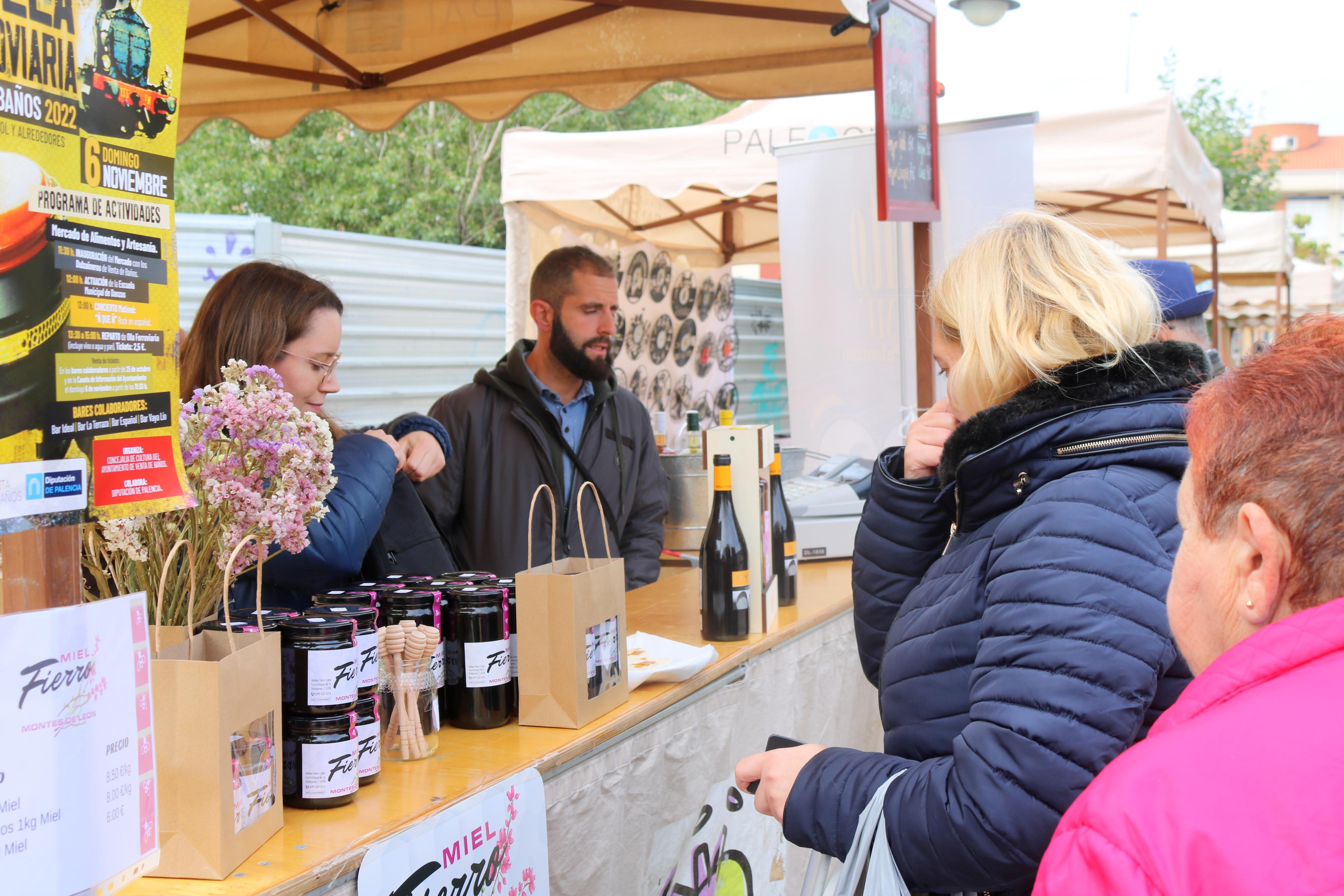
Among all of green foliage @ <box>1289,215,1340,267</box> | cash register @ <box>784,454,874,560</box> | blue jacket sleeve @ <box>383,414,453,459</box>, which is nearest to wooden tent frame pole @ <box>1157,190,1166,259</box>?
cash register @ <box>784,454,874,560</box>

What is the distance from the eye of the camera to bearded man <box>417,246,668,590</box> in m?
3.35

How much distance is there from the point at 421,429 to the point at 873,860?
1685 millimetres

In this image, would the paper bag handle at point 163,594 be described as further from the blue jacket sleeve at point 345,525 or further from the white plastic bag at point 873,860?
the white plastic bag at point 873,860

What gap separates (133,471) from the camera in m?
1.13

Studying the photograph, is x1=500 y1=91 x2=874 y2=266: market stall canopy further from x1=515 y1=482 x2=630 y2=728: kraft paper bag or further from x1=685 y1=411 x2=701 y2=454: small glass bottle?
x1=515 y1=482 x2=630 y2=728: kraft paper bag

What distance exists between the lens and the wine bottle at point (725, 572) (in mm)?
2273

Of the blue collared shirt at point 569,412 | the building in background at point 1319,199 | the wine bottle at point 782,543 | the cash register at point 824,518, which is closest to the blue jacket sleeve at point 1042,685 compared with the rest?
the wine bottle at point 782,543

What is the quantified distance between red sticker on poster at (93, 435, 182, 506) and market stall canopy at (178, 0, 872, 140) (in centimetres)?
281

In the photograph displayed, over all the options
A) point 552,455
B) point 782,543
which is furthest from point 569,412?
point 782,543

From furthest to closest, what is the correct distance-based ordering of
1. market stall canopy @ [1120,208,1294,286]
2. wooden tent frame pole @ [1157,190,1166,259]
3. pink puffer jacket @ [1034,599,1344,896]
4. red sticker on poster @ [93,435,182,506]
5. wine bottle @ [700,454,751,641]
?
market stall canopy @ [1120,208,1294,286]
wooden tent frame pole @ [1157,190,1166,259]
wine bottle @ [700,454,751,641]
red sticker on poster @ [93,435,182,506]
pink puffer jacket @ [1034,599,1344,896]

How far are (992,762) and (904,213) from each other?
2.22m

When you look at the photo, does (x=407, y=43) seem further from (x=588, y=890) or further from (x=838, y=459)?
(x=588, y=890)

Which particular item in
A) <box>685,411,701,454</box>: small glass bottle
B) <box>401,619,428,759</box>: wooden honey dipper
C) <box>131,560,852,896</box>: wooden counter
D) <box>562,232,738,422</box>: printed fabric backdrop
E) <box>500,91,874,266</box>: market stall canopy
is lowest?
<box>131,560,852,896</box>: wooden counter

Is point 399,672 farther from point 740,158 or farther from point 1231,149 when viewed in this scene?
point 1231,149
